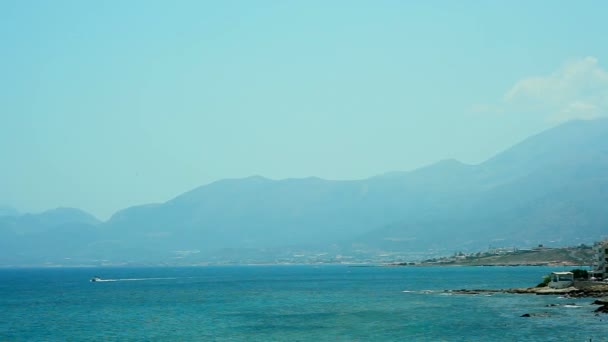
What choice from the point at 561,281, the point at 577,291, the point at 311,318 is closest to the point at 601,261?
the point at 561,281

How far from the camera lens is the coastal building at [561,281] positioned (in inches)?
5340

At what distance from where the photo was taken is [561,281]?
136250 millimetres

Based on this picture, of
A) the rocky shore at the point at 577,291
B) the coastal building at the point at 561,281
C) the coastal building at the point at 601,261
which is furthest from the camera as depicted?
the coastal building at the point at 601,261

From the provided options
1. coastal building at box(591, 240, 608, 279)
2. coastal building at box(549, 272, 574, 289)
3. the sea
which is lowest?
the sea

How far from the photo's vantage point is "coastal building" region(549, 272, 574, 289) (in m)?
136

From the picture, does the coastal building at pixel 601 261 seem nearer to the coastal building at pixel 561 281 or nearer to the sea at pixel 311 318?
the coastal building at pixel 561 281

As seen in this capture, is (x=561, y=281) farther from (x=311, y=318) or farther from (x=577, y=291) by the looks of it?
(x=311, y=318)

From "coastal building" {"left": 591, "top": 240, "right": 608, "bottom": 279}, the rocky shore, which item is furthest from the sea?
"coastal building" {"left": 591, "top": 240, "right": 608, "bottom": 279}

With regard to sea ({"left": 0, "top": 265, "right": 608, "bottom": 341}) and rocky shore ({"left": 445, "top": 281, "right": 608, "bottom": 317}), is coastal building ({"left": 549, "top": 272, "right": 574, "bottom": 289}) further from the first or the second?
sea ({"left": 0, "top": 265, "right": 608, "bottom": 341})

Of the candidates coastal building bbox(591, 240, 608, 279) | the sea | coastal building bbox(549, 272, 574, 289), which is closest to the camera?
the sea

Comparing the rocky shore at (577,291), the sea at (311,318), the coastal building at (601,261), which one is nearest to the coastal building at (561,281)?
the rocky shore at (577,291)

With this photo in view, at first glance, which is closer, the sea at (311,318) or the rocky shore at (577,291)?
the sea at (311,318)

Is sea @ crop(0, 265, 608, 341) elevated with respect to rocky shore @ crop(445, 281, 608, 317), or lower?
lower

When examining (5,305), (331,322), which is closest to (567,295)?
(331,322)
